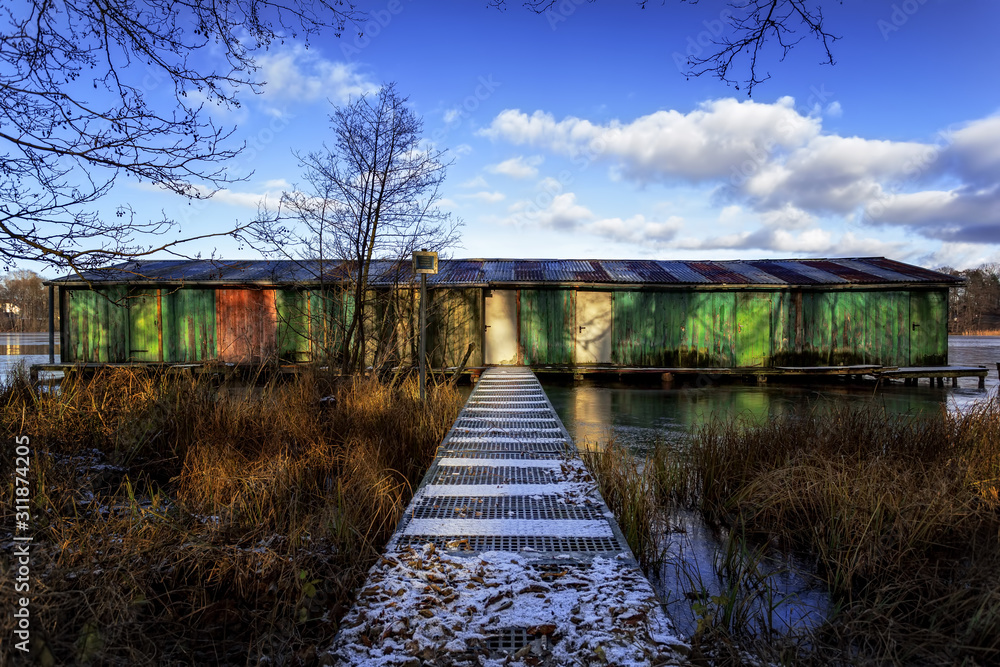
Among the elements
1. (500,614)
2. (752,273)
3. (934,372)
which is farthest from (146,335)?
(934,372)

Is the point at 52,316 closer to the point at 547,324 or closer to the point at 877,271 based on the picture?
the point at 547,324

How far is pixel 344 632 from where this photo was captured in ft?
6.77

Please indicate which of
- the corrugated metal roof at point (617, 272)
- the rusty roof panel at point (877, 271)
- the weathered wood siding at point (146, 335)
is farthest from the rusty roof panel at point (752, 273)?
the weathered wood siding at point (146, 335)

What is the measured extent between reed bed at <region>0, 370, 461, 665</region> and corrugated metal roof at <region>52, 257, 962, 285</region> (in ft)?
25.2

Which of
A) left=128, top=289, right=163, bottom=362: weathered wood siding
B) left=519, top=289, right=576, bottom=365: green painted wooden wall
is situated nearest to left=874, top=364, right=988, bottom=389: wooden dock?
left=519, top=289, right=576, bottom=365: green painted wooden wall

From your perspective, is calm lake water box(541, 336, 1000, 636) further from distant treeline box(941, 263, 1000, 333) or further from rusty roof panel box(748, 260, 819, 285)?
distant treeline box(941, 263, 1000, 333)

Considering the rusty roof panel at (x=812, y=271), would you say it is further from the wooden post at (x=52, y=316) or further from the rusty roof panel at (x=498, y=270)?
the wooden post at (x=52, y=316)

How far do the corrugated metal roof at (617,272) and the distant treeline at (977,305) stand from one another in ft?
186

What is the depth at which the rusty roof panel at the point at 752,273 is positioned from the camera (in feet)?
50.8

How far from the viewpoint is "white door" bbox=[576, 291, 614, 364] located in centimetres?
1539

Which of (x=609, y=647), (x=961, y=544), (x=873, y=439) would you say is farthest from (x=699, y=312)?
(x=609, y=647)

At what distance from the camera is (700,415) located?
9266 millimetres

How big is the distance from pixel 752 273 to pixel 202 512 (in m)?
16.4

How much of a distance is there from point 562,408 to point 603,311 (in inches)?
233
